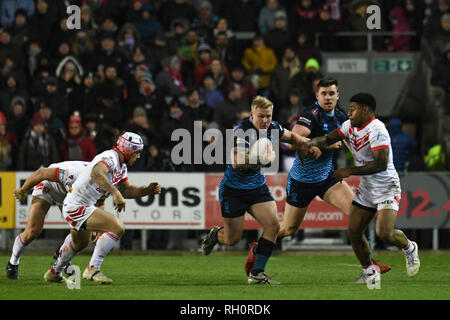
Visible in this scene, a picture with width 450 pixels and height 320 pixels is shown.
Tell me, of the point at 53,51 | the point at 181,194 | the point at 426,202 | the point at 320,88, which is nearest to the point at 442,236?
the point at 426,202

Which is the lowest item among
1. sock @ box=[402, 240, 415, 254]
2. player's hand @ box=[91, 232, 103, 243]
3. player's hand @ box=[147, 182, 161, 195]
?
sock @ box=[402, 240, 415, 254]

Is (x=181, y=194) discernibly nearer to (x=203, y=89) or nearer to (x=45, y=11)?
(x=203, y=89)

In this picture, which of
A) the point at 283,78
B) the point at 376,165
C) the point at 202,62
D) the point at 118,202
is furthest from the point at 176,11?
the point at 118,202

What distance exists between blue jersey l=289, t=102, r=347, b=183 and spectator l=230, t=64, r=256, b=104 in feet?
23.7

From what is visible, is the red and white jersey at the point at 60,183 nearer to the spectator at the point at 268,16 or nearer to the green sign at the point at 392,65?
the spectator at the point at 268,16

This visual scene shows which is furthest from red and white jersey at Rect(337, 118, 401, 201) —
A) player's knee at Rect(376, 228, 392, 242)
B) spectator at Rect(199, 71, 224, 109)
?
spectator at Rect(199, 71, 224, 109)

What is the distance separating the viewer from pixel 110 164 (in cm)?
1233

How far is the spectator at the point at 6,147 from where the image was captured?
19312mm

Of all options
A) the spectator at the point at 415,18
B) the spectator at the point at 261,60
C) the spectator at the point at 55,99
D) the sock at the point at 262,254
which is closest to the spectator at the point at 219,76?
the spectator at the point at 261,60

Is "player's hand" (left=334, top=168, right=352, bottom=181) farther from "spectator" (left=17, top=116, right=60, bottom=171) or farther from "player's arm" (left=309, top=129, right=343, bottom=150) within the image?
"spectator" (left=17, top=116, right=60, bottom=171)

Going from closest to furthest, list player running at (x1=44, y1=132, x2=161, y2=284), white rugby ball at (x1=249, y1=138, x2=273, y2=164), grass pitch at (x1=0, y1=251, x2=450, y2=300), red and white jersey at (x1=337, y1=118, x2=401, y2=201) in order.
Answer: grass pitch at (x1=0, y1=251, x2=450, y2=300)
white rugby ball at (x1=249, y1=138, x2=273, y2=164)
player running at (x1=44, y1=132, x2=161, y2=284)
red and white jersey at (x1=337, y1=118, x2=401, y2=201)

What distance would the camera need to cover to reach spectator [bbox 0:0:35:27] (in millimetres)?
22562

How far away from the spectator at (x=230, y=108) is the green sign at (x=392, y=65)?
440cm
